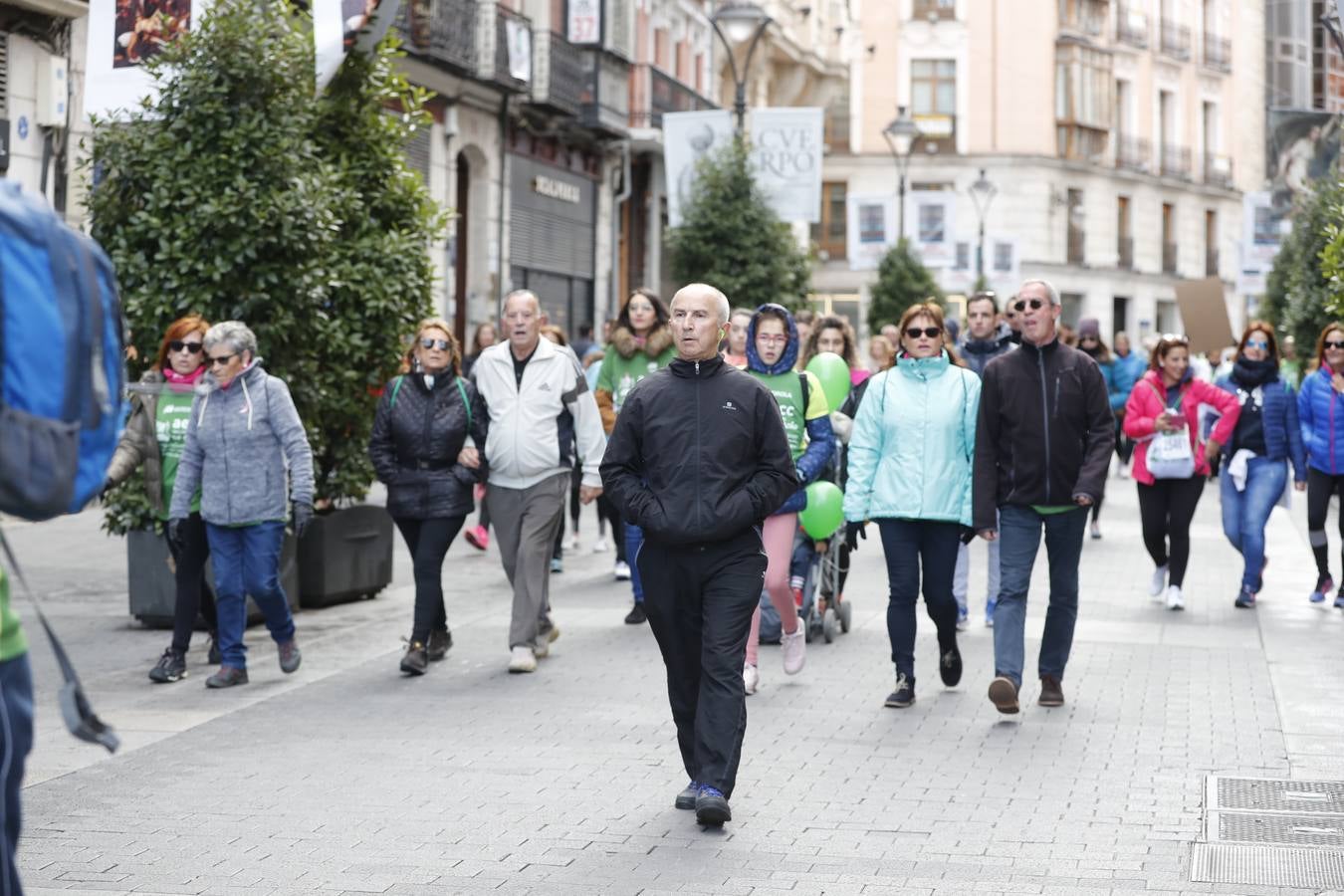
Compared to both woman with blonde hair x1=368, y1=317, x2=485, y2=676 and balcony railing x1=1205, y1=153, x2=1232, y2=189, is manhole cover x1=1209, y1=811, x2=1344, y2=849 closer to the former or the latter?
woman with blonde hair x1=368, y1=317, x2=485, y2=676

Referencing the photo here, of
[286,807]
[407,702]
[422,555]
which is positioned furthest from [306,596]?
[286,807]

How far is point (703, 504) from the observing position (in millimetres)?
6828

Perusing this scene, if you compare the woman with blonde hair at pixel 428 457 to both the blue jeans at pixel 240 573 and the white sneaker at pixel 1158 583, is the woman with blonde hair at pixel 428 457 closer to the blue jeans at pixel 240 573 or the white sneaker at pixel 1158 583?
the blue jeans at pixel 240 573

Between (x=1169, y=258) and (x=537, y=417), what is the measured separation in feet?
202

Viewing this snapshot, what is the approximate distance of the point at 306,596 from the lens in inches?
505

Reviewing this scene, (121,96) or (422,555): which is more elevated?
(121,96)

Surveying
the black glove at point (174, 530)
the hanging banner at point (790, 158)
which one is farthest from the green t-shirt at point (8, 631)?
the hanging banner at point (790, 158)

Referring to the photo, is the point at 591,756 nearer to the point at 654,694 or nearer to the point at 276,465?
the point at 654,694

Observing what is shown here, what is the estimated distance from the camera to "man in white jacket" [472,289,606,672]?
33.7ft

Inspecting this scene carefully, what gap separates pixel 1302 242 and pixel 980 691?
906 inches

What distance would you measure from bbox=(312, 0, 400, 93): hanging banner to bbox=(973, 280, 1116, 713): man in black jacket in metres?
4.99

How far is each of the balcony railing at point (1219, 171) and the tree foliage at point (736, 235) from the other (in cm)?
4497

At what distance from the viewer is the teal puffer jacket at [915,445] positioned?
357 inches

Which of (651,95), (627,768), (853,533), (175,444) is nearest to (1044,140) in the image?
(651,95)
